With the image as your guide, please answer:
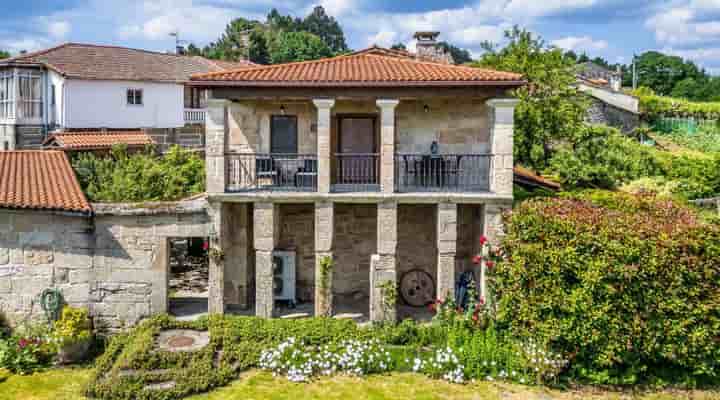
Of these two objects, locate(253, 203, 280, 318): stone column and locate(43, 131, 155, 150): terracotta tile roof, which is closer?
locate(253, 203, 280, 318): stone column

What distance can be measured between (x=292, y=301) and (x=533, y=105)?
10396 mm

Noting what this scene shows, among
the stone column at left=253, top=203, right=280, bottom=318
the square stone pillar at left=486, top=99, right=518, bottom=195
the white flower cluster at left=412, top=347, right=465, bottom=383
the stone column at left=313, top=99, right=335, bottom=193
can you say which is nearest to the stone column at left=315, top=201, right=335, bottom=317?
the stone column at left=313, top=99, right=335, bottom=193

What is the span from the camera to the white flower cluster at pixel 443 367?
1187 centimetres

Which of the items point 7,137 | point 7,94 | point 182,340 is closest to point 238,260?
point 182,340

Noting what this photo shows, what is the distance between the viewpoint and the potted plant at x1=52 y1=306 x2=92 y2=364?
12.4 meters

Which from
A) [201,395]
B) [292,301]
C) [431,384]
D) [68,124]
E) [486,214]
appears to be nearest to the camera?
[201,395]

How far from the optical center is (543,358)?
11.8 metres

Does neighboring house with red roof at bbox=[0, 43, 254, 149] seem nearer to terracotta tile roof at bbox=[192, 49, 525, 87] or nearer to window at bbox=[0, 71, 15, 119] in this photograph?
window at bbox=[0, 71, 15, 119]

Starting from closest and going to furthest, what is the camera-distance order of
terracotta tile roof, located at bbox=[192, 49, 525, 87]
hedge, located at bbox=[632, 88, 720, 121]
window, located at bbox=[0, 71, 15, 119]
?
terracotta tile roof, located at bbox=[192, 49, 525, 87] → window, located at bbox=[0, 71, 15, 119] → hedge, located at bbox=[632, 88, 720, 121]

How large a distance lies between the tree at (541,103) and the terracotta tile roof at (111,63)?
59.5ft

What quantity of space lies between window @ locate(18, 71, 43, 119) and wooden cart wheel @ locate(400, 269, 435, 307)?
67.5 feet

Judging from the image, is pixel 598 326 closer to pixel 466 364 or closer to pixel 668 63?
pixel 466 364

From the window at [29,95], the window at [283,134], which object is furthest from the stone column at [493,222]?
the window at [29,95]

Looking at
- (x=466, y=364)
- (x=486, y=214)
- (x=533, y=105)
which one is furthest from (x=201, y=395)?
(x=533, y=105)
